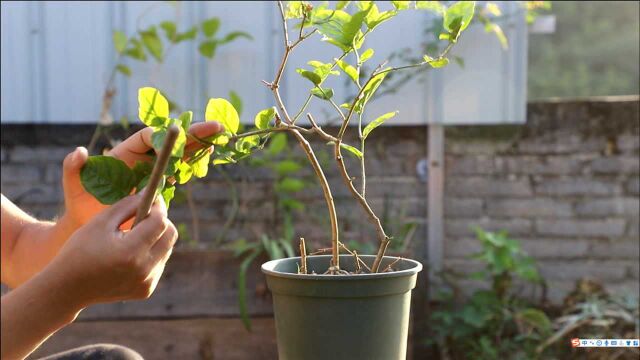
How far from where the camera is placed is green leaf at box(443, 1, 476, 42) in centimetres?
107

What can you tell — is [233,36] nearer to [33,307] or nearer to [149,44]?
[149,44]

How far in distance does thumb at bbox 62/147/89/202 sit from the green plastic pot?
30 cm

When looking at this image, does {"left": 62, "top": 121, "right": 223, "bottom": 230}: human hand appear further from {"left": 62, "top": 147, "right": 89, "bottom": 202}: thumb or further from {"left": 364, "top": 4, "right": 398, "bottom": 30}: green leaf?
{"left": 364, "top": 4, "right": 398, "bottom": 30}: green leaf

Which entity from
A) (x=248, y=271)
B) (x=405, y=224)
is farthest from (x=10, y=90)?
(x=405, y=224)

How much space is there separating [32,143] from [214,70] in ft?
2.57

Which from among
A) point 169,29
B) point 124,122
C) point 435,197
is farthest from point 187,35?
point 435,197

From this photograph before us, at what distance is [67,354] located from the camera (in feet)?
4.09

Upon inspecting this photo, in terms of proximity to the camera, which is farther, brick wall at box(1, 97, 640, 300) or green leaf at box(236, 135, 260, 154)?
brick wall at box(1, 97, 640, 300)

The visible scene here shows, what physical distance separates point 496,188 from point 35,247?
209cm

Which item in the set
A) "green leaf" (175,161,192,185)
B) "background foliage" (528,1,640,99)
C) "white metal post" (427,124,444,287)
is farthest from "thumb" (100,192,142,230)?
"background foliage" (528,1,640,99)

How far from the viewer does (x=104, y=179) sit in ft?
2.98

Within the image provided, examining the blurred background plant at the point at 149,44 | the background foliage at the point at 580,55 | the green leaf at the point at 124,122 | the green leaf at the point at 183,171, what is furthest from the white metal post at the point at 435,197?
the background foliage at the point at 580,55

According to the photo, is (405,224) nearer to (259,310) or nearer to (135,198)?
(259,310)

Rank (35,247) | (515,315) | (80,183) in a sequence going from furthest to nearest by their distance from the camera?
(515,315) → (35,247) → (80,183)
